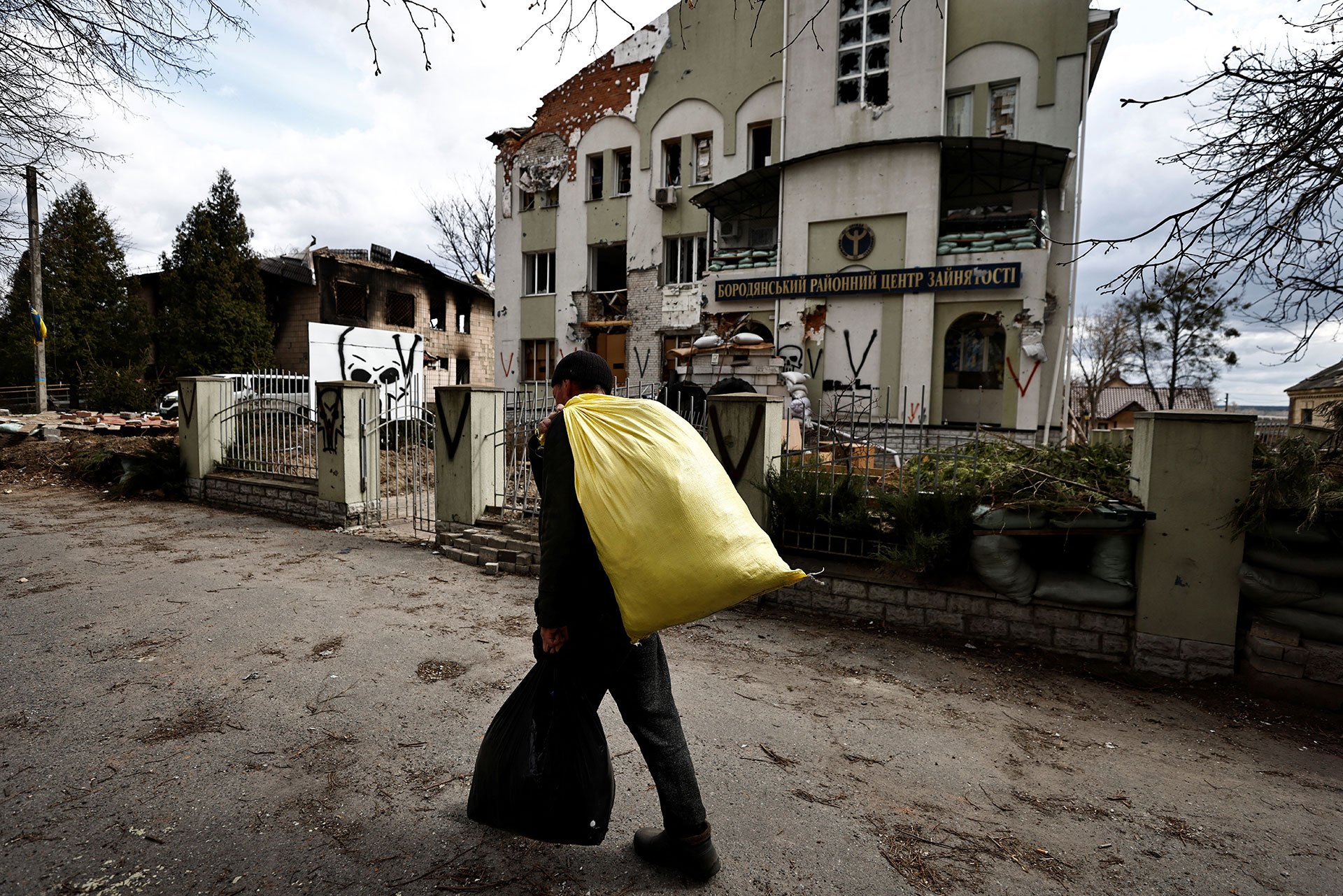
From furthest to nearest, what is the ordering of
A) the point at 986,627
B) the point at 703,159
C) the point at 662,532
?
the point at 703,159, the point at 986,627, the point at 662,532

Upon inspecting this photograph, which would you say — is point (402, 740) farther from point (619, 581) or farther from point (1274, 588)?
point (1274, 588)

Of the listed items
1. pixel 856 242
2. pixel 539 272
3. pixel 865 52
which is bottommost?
pixel 856 242

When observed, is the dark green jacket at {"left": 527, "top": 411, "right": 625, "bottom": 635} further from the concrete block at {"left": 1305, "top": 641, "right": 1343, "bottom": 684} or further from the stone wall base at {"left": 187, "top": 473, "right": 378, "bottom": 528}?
the stone wall base at {"left": 187, "top": 473, "right": 378, "bottom": 528}

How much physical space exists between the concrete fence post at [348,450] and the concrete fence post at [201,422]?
9.49 ft

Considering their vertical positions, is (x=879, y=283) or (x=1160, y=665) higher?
(x=879, y=283)

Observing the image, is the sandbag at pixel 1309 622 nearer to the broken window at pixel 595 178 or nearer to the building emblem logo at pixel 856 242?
the building emblem logo at pixel 856 242

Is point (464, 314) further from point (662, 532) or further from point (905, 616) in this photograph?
point (662, 532)

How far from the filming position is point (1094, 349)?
101ft

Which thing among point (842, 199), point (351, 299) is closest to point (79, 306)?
point (351, 299)

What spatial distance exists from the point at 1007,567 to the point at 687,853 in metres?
3.35

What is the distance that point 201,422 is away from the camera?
31.8 feet

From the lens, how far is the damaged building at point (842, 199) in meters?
14.1

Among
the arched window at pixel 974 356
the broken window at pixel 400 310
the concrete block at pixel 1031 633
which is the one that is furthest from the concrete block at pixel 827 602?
the broken window at pixel 400 310

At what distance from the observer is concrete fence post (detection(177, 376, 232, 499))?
31.7ft
